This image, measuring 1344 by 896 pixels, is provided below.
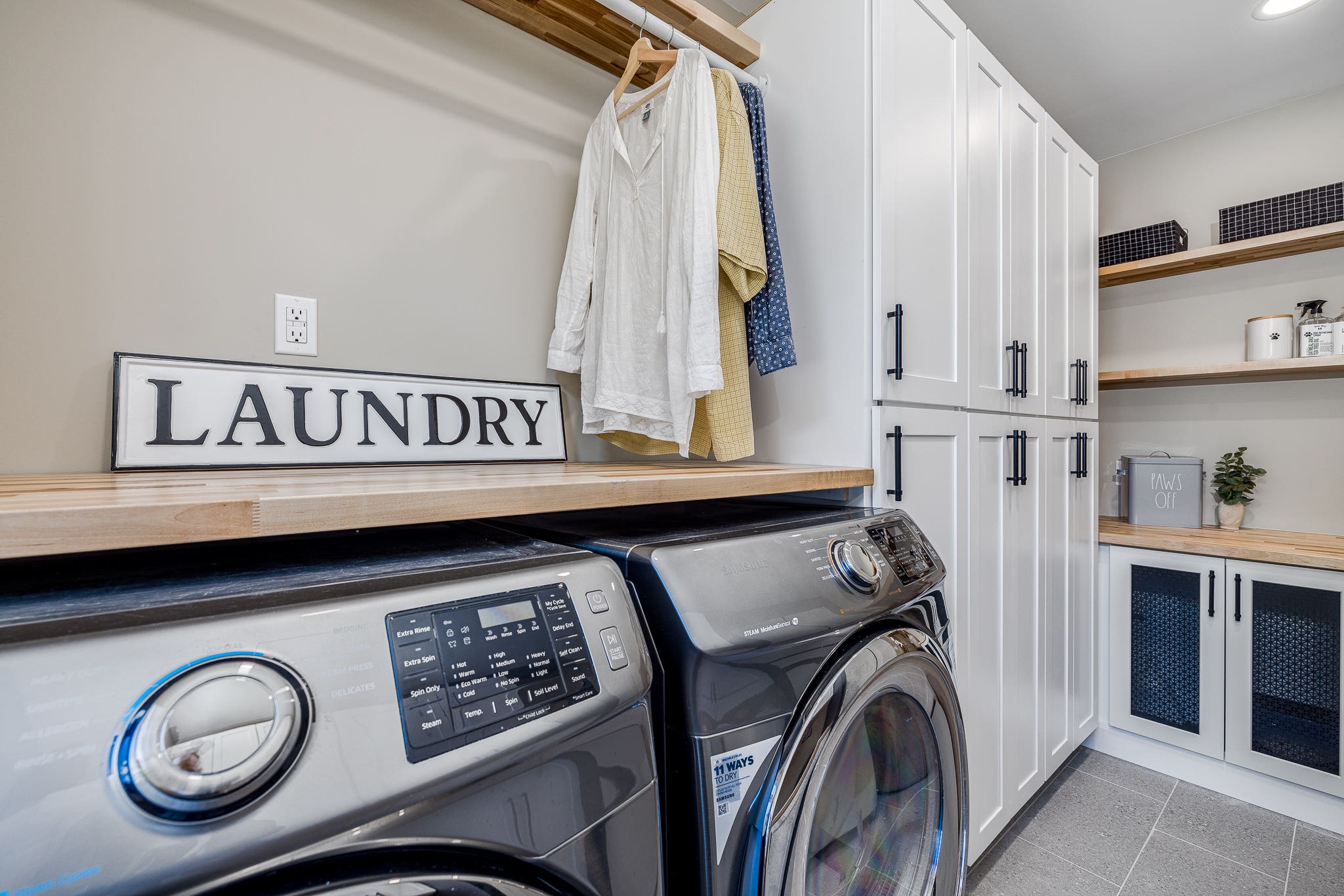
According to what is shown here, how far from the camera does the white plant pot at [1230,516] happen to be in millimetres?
2328

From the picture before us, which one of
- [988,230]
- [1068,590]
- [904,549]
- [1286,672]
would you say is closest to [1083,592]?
[1068,590]

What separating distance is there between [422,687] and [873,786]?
75 centimetres

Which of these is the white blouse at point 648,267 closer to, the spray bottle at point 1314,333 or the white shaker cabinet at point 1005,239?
the white shaker cabinet at point 1005,239

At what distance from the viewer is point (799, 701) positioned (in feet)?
2.43

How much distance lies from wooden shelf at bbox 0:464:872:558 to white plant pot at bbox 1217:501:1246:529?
7.83 ft

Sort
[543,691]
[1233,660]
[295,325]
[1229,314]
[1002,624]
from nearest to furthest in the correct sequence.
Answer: [543,691], [295,325], [1002,624], [1233,660], [1229,314]

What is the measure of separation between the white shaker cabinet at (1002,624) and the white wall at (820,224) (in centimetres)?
45

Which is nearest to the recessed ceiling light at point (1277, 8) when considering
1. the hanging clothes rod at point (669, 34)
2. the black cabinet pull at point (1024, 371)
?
the black cabinet pull at point (1024, 371)

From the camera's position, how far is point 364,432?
115 centimetres

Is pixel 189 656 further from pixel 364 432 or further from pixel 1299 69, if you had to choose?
pixel 1299 69

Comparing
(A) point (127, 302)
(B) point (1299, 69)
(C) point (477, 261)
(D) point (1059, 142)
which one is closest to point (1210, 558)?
(D) point (1059, 142)

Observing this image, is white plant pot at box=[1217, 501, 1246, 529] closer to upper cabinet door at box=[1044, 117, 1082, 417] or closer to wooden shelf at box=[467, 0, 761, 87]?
upper cabinet door at box=[1044, 117, 1082, 417]

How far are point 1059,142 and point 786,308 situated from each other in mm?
1518

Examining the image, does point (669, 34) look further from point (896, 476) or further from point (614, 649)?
point (614, 649)
